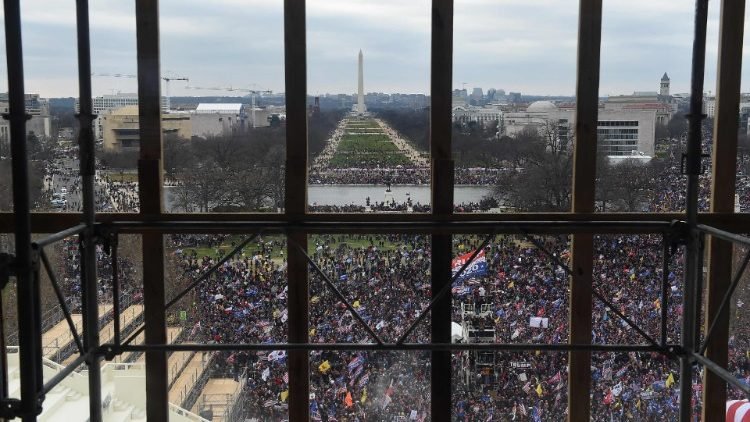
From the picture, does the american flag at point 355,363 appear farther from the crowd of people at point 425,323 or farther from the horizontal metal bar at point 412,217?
the horizontal metal bar at point 412,217

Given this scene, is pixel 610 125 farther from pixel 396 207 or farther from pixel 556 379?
pixel 556 379

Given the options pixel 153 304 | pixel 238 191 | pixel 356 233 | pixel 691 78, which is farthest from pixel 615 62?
pixel 153 304

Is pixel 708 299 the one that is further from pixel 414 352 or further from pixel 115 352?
pixel 115 352

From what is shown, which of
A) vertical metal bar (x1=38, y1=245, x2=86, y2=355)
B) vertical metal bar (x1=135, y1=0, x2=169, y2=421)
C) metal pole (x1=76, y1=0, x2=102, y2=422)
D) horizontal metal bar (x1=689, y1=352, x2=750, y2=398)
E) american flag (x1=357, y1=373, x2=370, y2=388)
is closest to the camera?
horizontal metal bar (x1=689, y1=352, x2=750, y2=398)

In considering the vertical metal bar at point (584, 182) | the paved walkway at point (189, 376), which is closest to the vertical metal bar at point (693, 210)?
the vertical metal bar at point (584, 182)

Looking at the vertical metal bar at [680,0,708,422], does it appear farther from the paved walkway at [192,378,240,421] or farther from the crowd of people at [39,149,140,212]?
the crowd of people at [39,149,140,212]

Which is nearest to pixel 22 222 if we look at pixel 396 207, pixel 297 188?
pixel 297 188

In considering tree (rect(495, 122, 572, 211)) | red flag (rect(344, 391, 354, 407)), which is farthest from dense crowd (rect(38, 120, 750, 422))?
tree (rect(495, 122, 572, 211))
